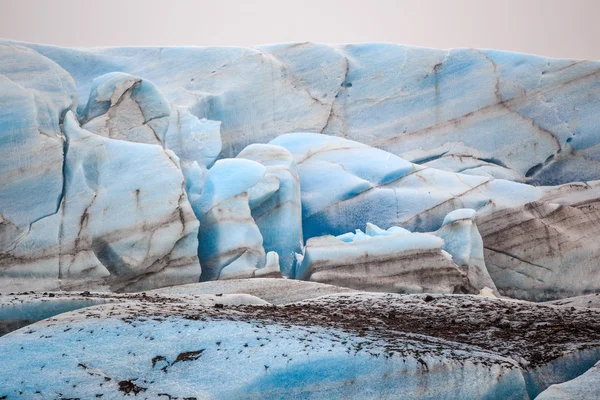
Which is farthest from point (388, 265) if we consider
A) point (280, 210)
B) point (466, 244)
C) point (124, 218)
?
point (124, 218)

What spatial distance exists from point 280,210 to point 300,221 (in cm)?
47

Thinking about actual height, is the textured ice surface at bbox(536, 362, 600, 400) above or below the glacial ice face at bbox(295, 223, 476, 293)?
above

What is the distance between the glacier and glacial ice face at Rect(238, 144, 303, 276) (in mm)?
41

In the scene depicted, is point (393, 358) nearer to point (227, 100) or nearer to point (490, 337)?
point (490, 337)

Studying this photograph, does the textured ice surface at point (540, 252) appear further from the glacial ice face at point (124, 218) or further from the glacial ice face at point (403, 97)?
the glacial ice face at point (124, 218)

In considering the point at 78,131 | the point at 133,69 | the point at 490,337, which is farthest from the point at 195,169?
the point at 490,337

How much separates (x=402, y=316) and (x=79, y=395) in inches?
157

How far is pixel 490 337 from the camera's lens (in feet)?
27.5

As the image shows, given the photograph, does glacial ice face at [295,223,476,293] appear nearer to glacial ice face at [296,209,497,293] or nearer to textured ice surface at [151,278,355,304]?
glacial ice face at [296,209,497,293]

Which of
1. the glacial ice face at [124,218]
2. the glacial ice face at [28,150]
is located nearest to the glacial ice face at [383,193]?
the glacial ice face at [124,218]

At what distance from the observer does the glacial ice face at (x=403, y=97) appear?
18.9m

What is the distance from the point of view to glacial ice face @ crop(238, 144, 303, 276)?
15094 millimetres

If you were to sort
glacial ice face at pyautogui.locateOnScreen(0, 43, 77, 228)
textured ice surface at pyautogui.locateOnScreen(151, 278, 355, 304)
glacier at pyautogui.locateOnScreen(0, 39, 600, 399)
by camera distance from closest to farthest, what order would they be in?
glacier at pyautogui.locateOnScreen(0, 39, 600, 399) → textured ice surface at pyautogui.locateOnScreen(151, 278, 355, 304) → glacial ice face at pyautogui.locateOnScreen(0, 43, 77, 228)

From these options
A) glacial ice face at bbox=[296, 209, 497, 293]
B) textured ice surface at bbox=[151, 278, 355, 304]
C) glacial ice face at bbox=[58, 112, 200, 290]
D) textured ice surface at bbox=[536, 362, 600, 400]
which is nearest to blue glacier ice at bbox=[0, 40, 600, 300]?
glacial ice face at bbox=[58, 112, 200, 290]
